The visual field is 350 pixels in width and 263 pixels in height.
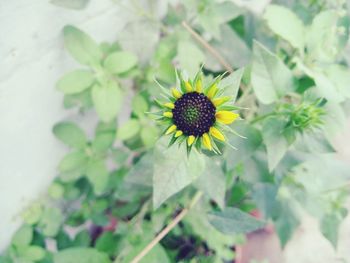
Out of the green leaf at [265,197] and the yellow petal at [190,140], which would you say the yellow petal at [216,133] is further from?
the green leaf at [265,197]

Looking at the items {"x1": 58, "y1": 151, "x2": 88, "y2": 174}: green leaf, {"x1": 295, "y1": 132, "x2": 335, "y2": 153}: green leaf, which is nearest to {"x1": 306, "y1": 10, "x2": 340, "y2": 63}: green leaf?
{"x1": 295, "y1": 132, "x2": 335, "y2": 153}: green leaf

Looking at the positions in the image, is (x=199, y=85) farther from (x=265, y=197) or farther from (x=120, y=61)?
(x=265, y=197)

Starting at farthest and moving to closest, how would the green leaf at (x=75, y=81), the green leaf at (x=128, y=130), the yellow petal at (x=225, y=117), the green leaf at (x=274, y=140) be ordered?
1. the green leaf at (x=128, y=130)
2. the green leaf at (x=75, y=81)
3. the green leaf at (x=274, y=140)
4. the yellow petal at (x=225, y=117)

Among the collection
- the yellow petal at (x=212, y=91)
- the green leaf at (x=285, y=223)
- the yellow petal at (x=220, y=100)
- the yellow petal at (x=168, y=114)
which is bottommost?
the green leaf at (x=285, y=223)

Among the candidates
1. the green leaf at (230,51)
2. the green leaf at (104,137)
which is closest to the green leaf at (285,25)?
the green leaf at (230,51)

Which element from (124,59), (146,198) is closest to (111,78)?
(124,59)

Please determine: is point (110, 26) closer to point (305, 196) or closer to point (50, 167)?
point (50, 167)

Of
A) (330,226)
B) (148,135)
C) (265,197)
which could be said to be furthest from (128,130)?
(330,226)

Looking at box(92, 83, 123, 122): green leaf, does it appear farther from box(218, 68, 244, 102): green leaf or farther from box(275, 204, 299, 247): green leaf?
box(275, 204, 299, 247): green leaf
